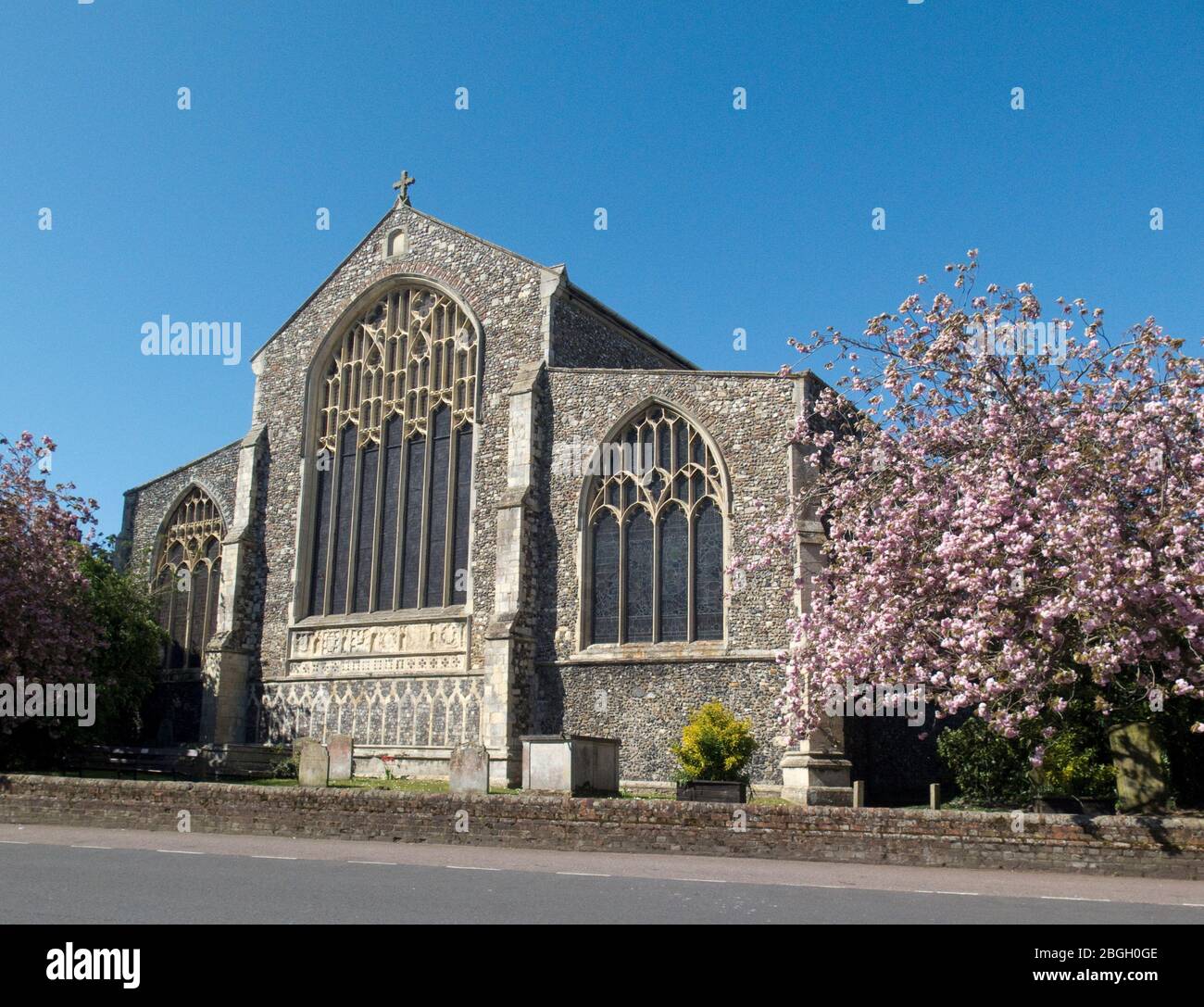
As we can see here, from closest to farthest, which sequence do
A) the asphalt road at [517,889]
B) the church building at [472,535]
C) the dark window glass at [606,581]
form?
the asphalt road at [517,889]
the church building at [472,535]
the dark window glass at [606,581]

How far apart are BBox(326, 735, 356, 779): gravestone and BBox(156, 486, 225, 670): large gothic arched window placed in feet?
28.5

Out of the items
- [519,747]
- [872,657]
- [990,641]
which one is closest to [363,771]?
[519,747]

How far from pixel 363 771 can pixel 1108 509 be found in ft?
55.4

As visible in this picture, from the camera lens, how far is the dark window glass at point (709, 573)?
21.4 metres

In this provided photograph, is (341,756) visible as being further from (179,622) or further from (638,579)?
(179,622)

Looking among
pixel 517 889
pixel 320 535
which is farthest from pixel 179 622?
pixel 517 889

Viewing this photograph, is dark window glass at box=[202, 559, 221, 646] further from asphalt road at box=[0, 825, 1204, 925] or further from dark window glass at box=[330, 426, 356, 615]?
asphalt road at box=[0, 825, 1204, 925]

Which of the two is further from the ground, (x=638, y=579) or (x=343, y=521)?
(x=343, y=521)

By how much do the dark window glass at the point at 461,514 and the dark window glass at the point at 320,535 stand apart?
4014mm

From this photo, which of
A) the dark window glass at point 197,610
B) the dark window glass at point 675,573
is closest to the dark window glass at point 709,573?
the dark window glass at point 675,573

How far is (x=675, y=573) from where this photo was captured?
869 inches

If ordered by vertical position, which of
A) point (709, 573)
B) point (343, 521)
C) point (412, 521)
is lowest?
point (709, 573)

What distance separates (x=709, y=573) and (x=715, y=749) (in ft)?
12.6

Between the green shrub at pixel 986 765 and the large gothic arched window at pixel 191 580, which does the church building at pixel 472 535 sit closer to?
the large gothic arched window at pixel 191 580
